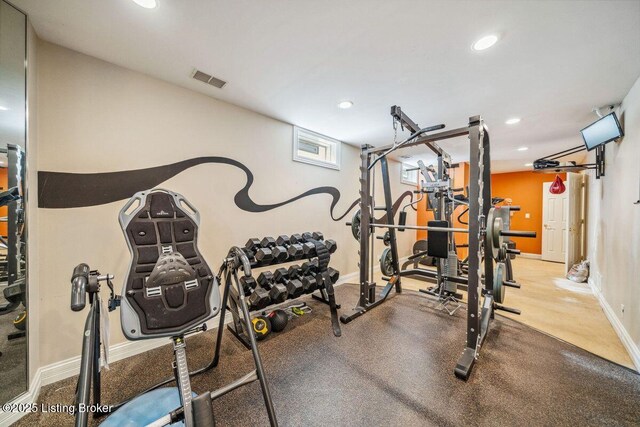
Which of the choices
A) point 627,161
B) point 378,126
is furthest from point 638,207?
point 378,126

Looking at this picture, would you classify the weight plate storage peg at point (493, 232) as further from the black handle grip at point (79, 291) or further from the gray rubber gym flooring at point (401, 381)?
the black handle grip at point (79, 291)

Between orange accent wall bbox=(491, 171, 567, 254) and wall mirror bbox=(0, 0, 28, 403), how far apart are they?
31.2 ft

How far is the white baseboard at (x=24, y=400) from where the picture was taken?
1.44 metres

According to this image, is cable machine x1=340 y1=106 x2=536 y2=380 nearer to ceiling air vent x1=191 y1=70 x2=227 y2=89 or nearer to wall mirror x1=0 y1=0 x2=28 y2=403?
ceiling air vent x1=191 y1=70 x2=227 y2=89

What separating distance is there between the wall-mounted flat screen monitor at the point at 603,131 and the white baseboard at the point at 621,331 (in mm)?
2040

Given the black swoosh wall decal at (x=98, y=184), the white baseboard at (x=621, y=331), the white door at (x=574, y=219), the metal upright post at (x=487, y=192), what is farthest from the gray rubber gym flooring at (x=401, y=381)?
the white door at (x=574, y=219)

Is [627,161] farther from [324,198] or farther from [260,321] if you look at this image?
[260,321]

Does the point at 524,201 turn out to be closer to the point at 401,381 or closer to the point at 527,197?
the point at 527,197

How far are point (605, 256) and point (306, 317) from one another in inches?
164

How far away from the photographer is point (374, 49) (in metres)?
1.90

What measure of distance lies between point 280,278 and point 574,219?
630cm


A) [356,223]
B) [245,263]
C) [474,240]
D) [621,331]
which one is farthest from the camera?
[356,223]

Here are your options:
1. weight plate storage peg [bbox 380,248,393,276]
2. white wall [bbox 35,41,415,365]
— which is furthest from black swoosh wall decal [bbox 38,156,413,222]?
weight plate storage peg [bbox 380,248,393,276]

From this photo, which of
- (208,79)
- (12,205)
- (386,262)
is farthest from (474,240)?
(12,205)
